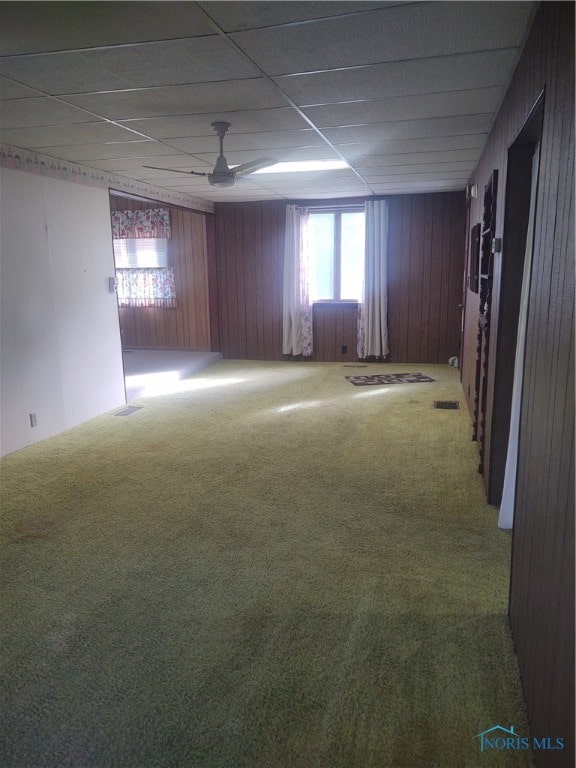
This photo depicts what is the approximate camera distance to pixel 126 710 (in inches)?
66.4

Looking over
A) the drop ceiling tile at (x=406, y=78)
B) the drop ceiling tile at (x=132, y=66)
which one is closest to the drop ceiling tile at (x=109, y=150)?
the drop ceiling tile at (x=132, y=66)

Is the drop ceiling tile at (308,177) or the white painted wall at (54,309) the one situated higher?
the drop ceiling tile at (308,177)

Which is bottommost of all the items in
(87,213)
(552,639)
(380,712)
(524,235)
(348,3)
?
(380,712)

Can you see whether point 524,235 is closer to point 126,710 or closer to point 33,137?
point 126,710

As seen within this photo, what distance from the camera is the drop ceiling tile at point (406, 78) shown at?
250cm

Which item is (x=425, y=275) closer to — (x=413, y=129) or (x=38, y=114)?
(x=413, y=129)

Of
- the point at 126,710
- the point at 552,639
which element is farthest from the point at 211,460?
the point at 552,639

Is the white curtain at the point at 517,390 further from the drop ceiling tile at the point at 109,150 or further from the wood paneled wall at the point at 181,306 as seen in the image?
the wood paneled wall at the point at 181,306

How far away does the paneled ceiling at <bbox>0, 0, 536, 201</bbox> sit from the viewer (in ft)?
6.64

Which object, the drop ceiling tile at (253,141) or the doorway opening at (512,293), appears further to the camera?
the drop ceiling tile at (253,141)

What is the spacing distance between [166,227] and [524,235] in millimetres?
6432

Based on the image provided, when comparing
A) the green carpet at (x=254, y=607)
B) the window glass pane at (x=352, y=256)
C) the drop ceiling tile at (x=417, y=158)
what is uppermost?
the drop ceiling tile at (x=417, y=158)

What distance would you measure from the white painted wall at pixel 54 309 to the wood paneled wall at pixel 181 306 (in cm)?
288

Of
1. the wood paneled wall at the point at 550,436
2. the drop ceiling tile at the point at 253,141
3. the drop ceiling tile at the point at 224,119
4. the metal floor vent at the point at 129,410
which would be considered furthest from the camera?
the metal floor vent at the point at 129,410
